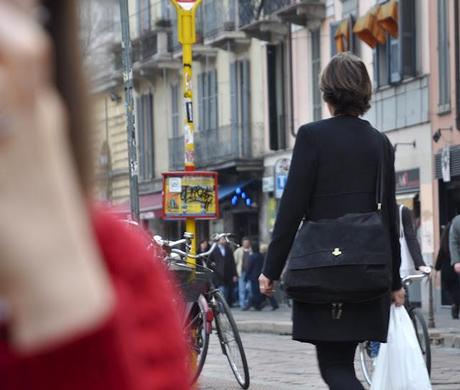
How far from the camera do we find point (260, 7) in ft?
137

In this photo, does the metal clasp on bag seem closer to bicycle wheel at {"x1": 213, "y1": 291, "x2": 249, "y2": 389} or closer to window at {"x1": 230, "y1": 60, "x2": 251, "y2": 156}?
bicycle wheel at {"x1": 213, "y1": 291, "x2": 249, "y2": 389}

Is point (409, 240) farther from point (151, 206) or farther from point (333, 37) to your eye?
point (151, 206)

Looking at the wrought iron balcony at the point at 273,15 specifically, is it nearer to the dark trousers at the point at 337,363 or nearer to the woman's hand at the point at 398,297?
the woman's hand at the point at 398,297

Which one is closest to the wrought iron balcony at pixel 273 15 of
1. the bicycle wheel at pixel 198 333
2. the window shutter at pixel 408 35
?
the window shutter at pixel 408 35

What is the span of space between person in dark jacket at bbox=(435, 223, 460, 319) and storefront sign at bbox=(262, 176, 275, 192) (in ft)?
43.8

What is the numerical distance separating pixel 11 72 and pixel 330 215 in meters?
5.03

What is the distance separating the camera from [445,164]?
29625mm

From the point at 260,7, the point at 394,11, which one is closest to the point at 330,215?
the point at 394,11

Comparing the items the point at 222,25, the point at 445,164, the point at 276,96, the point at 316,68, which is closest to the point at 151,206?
the point at 222,25

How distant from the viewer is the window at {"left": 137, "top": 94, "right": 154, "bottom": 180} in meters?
51.6

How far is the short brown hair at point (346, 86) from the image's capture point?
249 inches

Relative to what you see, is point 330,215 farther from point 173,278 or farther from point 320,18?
point 320,18

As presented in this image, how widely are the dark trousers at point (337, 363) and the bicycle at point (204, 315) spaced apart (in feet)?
15.8

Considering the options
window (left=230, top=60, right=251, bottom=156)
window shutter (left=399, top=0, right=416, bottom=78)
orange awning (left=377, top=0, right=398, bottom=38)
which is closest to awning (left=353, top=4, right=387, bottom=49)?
orange awning (left=377, top=0, right=398, bottom=38)
